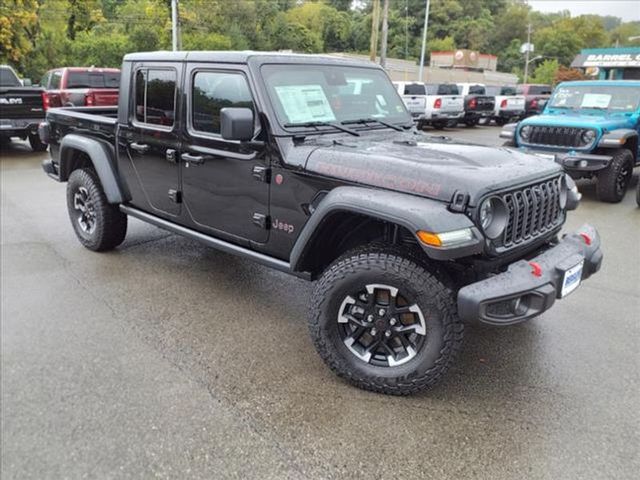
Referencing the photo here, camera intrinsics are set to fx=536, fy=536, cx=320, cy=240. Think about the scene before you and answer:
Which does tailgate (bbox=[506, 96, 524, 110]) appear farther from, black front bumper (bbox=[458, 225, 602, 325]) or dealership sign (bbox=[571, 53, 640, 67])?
black front bumper (bbox=[458, 225, 602, 325])

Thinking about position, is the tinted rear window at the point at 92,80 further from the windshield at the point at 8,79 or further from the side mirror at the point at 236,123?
the side mirror at the point at 236,123

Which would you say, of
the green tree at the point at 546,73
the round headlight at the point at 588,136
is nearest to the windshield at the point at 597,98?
the round headlight at the point at 588,136

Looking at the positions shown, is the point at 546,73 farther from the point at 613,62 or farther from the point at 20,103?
the point at 20,103

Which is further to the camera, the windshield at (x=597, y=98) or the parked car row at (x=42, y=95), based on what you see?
the parked car row at (x=42, y=95)

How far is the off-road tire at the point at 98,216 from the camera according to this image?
17.0 feet

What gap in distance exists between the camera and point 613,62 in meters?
15.6

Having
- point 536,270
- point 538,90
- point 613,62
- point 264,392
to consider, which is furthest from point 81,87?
point 538,90

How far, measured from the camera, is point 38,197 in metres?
7.94

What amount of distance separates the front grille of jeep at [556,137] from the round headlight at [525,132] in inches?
1.8

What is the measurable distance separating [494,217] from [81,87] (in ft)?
42.5

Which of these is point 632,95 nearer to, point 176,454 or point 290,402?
point 290,402

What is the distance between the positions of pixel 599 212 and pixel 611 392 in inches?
208

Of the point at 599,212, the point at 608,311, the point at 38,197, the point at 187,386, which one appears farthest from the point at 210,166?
the point at 599,212

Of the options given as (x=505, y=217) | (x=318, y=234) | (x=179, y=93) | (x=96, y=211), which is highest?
(x=179, y=93)
